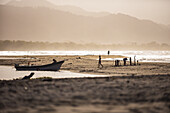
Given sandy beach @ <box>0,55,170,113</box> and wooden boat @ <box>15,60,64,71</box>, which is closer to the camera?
sandy beach @ <box>0,55,170,113</box>

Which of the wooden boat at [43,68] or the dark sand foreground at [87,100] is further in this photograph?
the wooden boat at [43,68]

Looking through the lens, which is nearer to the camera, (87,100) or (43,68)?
(87,100)

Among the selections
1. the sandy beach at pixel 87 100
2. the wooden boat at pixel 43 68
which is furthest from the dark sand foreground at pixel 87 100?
the wooden boat at pixel 43 68

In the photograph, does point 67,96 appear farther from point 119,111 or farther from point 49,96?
point 119,111

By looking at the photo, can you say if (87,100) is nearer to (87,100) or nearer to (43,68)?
(87,100)

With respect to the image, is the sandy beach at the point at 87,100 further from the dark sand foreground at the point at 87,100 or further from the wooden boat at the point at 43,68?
the wooden boat at the point at 43,68

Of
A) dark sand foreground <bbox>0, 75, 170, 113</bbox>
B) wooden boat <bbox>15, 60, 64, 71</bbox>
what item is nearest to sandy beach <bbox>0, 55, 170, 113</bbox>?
dark sand foreground <bbox>0, 75, 170, 113</bbox>

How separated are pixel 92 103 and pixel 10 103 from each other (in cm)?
345

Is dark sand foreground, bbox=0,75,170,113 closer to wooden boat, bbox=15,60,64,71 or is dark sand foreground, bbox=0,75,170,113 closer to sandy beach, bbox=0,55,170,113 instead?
sandy beach, bbox=0,55,170,113

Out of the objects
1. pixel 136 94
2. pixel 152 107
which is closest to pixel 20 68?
pixel 136 94

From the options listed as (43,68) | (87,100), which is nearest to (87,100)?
(87,100)

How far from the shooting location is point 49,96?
13.4 m

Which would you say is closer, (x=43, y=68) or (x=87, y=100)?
(x=87, y=100)

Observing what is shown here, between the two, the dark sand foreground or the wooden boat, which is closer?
the dark sand foreground
